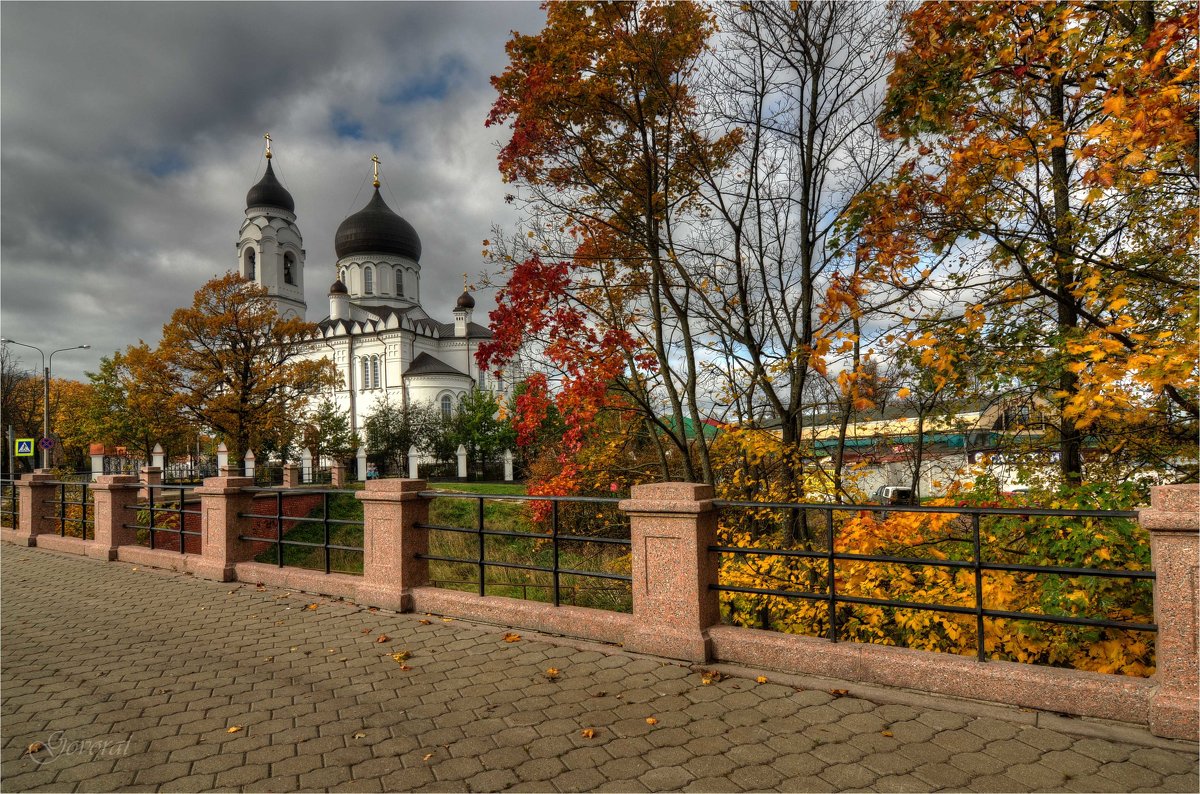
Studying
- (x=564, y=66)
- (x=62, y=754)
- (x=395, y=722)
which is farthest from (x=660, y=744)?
(x=564, y=66)

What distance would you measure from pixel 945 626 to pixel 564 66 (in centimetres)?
747

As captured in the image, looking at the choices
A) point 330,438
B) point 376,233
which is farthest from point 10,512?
point 376,233

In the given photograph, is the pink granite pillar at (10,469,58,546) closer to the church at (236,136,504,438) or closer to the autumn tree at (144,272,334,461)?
the autumn tree at (144,272,334,461)

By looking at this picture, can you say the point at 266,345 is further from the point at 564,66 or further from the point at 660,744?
the point at 660,744

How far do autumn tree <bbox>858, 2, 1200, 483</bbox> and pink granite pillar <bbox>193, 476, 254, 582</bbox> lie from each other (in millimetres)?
8136

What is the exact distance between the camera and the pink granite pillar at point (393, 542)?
6730 millimetres

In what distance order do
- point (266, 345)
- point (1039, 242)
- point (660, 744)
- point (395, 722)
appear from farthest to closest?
point (266, 345) < point (1039, 242) < point (395, 722) < point (660, 744)

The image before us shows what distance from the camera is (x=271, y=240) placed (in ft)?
198

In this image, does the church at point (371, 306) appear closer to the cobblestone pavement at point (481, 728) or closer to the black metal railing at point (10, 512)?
the black metal railing at point (10, 512)

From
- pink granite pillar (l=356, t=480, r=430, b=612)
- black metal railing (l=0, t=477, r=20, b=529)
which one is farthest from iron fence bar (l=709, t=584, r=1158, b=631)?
black metal railing (l=0, t=477, r=20, b=529)

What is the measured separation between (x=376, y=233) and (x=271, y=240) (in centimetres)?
892

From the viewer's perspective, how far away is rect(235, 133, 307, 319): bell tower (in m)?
59.9

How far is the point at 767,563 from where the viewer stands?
751 cm

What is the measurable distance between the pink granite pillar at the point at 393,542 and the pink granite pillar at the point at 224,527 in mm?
2721
